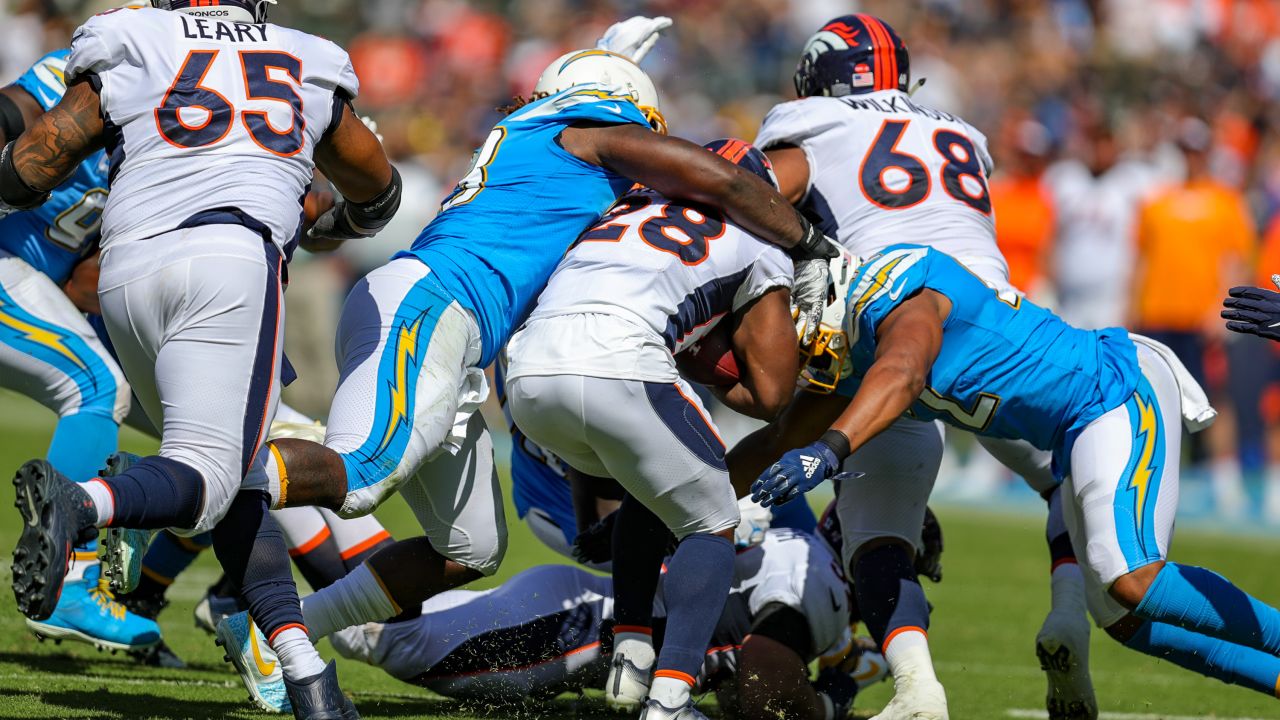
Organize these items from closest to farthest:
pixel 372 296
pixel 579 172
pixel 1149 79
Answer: pixel 372 296 < pixel 579 172 < pixel 1149 79

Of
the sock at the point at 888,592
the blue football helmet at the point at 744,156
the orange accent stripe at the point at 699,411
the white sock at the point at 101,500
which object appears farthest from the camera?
the blue football helmet at the point at 744,156

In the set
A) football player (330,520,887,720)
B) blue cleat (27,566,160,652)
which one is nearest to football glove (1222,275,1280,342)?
football player (330,520,887,720)

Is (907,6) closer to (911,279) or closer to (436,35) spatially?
(436,35)

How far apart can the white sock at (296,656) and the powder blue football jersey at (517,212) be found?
0.92m

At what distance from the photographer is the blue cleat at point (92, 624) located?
15.9 feet

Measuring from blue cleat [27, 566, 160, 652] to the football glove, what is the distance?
3.48 m

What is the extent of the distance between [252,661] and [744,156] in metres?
2.01

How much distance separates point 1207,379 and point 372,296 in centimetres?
895

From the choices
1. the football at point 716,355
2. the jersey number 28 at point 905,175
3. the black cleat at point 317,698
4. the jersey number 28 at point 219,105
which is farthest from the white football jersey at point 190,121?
the jersey number 28 at point 905,175

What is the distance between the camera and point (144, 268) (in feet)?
12.0

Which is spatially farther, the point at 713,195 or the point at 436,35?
the point at 436,35

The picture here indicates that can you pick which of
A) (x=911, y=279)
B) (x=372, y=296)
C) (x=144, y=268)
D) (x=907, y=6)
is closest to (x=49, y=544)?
(x=144, y=268)

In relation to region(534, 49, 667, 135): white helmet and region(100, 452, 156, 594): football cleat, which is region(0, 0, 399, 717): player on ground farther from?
region(534, 49, 667, 135): white helmet

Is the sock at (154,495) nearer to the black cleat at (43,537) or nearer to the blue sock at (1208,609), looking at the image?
the black cleat at (43,537)
